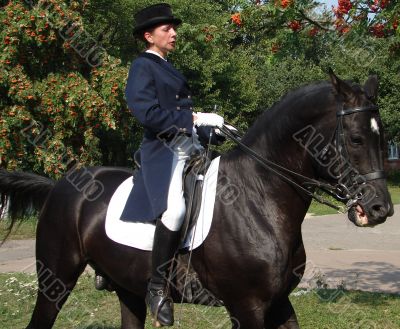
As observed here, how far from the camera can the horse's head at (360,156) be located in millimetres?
3635

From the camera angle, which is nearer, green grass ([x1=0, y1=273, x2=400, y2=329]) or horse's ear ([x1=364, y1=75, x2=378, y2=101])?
horse's ear ([x1=364, y1=75, x2=378, y2=101])

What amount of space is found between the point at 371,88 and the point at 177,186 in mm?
1493

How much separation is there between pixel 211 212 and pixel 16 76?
39.8 ft

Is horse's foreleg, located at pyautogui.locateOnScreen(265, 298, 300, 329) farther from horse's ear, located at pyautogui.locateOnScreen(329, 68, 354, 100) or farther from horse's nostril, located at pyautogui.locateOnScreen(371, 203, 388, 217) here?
horse's ear, located at pyautogui.locateOnScreen(329, 68, 354, 100)

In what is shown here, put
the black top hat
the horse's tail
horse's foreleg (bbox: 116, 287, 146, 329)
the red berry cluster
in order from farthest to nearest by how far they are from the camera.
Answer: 1. the red berry cluster
2. the horse's tail
3. horse's foreleg (bbox: 116, 287, 146, 329)
4. the black top hat

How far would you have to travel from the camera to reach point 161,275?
4406mm

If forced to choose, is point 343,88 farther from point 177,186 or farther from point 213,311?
point 213,311

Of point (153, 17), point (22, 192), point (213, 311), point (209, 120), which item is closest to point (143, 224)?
point (209, 120)

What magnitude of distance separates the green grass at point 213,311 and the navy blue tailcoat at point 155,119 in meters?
2.94

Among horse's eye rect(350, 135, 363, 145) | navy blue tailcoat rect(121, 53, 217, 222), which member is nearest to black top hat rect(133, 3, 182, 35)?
navy blue tailcoat rect(121, 53, 217, 222)

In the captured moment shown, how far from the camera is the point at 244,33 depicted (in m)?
6.82

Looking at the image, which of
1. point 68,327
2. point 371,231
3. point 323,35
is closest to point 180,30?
point 323,35

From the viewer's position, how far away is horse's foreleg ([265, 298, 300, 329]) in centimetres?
427

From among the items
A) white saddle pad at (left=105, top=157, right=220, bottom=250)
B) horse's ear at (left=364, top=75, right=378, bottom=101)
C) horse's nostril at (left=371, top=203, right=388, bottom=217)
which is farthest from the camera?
white saddle pad at (left=105, top=157, right=220, bottom=250)
